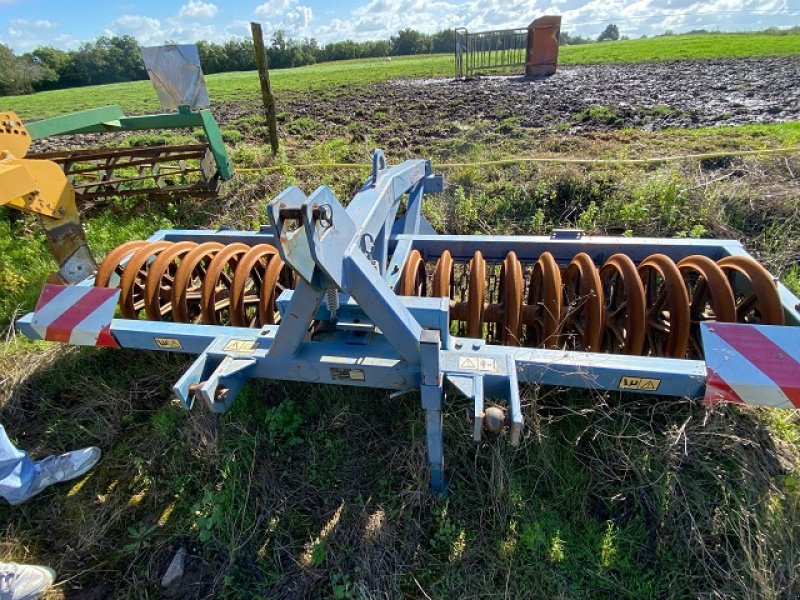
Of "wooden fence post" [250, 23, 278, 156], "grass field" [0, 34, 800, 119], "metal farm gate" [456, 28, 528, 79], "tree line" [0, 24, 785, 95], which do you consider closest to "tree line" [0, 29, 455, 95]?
"tree line" [0, 24, 785, 95]

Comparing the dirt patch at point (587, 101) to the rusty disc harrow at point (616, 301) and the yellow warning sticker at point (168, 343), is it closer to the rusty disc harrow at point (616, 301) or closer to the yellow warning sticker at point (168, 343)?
the rusty disc harrow at point (616, 301)

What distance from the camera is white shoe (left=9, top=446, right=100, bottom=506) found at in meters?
2.73

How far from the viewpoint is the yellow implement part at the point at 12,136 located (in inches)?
126

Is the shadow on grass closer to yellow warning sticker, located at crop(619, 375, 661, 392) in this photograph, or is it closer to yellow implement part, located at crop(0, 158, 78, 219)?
yellow warning sticker, located at crop(619, 375, 661, 392)

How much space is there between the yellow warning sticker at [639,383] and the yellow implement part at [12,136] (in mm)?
4391

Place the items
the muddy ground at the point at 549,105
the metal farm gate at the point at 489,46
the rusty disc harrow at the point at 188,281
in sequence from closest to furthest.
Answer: the rusty disc harrow at the point at 188,281, the muddy ground at the point at 549,105, the metal farm gate at the point at 489,46

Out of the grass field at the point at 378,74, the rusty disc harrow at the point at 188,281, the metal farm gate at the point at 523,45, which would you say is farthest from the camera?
the grass field at the point at 378,74

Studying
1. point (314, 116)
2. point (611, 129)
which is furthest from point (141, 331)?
point (314, 116)

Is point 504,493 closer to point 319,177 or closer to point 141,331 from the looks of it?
point 141,331

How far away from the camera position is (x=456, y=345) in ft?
7.63

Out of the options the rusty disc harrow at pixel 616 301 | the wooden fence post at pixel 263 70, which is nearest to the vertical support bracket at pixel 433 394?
the rusty disc harrow at pixel 616 301

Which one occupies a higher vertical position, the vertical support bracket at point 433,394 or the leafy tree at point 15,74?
the leafy tree at point 15,74

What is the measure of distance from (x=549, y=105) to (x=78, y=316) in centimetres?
1209

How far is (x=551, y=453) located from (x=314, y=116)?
39.8 ft
